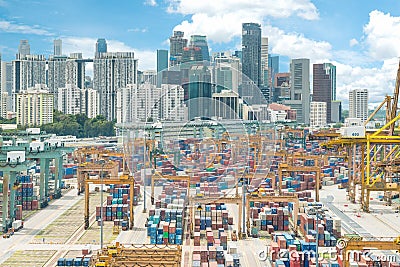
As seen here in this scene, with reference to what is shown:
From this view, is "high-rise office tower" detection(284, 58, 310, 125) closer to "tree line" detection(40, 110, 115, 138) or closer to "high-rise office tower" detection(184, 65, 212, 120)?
"tree line" detection(40, 110, 115, 138)

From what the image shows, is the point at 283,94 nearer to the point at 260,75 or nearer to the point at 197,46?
the point at 260,75

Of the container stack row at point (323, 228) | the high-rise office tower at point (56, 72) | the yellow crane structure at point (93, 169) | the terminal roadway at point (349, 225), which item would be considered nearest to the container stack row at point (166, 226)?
the container stack row at point (323, 228)

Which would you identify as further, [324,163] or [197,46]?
[324,163]

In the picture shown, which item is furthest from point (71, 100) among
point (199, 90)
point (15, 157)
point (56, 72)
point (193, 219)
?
point (199, 90)

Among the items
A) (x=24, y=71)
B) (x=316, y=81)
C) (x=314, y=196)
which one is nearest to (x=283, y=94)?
(x=316, y=81)

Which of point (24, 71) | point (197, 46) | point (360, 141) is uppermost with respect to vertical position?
point (24, 71)

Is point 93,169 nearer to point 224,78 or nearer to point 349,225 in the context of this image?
point 349,225
